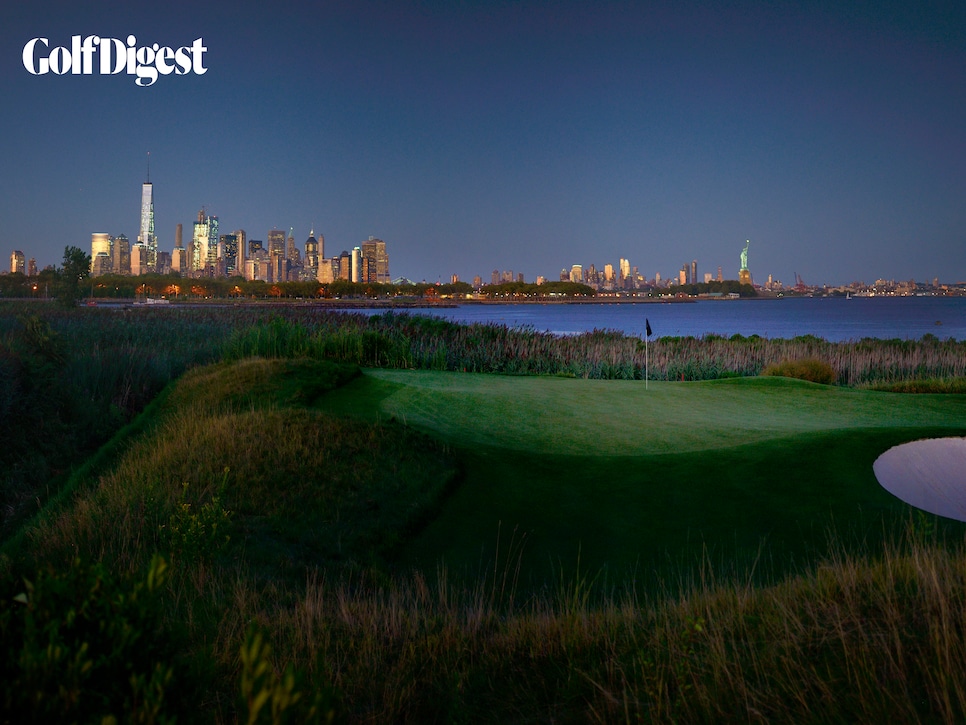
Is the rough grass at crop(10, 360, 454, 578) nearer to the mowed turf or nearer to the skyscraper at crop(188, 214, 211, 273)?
the mowed turf

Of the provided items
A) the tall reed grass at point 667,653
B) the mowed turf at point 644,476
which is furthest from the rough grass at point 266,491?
the tall reed grass at point 667,653

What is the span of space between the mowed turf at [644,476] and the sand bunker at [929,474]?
141 millimetres

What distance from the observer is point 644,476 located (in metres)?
6.50

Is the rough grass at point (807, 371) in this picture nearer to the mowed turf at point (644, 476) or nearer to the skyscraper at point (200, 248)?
the mowed turf at point (644, 476)

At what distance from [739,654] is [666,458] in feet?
13.3

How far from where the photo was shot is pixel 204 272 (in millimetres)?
135250

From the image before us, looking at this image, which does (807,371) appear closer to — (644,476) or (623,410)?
(623,410)

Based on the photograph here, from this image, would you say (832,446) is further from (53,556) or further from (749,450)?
(53,556)

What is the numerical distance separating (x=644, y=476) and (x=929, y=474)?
97.9 inches

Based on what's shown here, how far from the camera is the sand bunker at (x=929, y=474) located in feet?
18.5

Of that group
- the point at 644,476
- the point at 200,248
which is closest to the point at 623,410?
the point at 644,476

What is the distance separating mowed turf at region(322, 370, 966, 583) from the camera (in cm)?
509

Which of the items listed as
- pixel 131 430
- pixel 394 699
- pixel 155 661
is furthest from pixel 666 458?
pixel 131 430

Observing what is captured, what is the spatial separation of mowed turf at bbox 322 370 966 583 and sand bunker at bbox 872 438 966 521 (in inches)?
5.6
